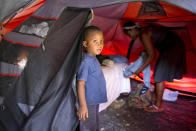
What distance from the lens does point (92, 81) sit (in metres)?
1.40

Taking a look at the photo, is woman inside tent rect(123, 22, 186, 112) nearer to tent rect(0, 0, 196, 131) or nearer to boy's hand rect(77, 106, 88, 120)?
tent rect(0, 0, 196, 131)

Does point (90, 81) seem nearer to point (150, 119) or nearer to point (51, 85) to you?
point (51, 85)

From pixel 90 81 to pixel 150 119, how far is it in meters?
1.01

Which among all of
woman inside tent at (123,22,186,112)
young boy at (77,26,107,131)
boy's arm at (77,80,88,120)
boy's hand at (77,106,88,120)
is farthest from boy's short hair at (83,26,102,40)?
woman inside tent at (123,22,186,112)

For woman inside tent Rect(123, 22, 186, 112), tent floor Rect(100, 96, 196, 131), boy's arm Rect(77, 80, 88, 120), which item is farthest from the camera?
woman inside tent Rect(123, 22, 186, 112)

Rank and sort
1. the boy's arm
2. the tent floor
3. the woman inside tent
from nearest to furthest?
the boy's arm, the tent floor, the woman inside tent

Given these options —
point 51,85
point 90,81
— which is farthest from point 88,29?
point 51,85

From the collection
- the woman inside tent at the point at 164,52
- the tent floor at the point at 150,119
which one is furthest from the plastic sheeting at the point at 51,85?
the woman inside tent at the point at 164,52

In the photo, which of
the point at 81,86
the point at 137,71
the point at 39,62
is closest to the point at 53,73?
the point at 39,62

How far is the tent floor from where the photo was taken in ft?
6.18

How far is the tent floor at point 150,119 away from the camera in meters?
1.88

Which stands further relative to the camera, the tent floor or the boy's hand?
the tent floor

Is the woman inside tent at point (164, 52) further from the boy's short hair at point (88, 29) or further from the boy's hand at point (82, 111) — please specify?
the boy's hand at point (82, 111)

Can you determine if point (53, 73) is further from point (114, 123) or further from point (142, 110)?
point (142, 110)
